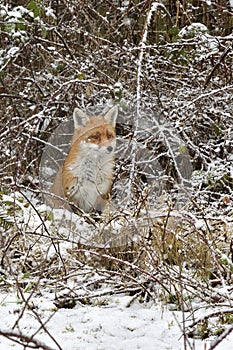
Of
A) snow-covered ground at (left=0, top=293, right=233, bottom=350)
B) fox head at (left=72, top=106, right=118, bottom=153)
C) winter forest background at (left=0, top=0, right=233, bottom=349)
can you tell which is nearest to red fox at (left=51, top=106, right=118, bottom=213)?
fox head at (left=72, top=106, right=118, bottom=153)

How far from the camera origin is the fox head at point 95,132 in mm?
5398

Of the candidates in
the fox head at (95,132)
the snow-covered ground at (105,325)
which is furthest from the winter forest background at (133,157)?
the fox head at (95,132)

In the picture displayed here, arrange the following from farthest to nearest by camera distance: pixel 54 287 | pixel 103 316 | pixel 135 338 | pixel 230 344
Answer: pixel 54 287 < pixel 103 316 < pixel 135 338 < pixel 230 344

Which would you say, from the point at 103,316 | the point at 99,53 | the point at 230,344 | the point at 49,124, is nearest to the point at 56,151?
the point at 49,124

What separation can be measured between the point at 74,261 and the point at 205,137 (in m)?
3.39

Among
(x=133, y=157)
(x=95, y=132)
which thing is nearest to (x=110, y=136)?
(x=95, y=132)

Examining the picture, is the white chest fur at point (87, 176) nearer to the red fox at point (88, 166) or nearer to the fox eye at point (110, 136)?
the red fox at point (88, 166)

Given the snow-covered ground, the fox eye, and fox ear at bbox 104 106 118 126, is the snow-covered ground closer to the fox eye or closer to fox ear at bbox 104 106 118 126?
the fox eye

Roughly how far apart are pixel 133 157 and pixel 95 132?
92 cm

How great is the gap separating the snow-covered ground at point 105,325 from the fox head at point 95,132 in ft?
7.31

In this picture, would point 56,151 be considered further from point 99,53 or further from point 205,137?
A: point 205,137

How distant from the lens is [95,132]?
538 cm

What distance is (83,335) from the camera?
293 centimetres

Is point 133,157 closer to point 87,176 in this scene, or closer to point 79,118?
point 87,176
